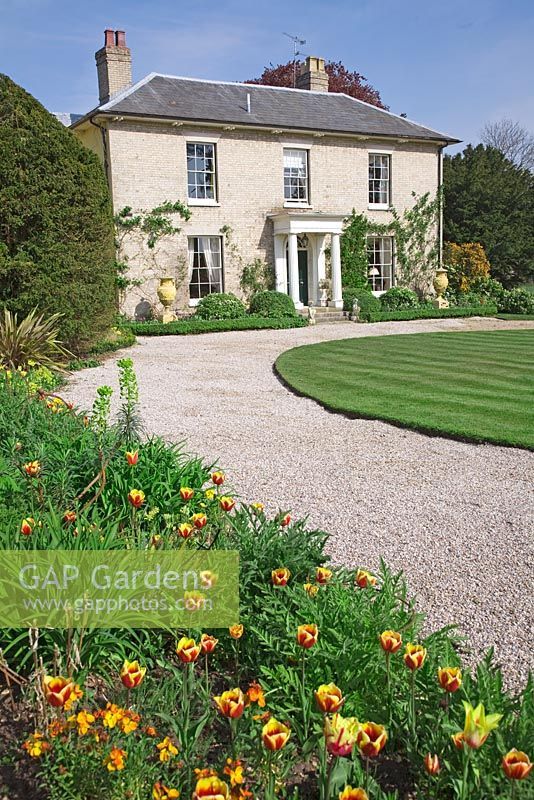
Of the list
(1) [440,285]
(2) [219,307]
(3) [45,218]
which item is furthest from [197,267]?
(3) [45,218]

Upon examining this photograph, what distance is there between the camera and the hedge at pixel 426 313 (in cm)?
2223

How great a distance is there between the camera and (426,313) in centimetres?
2316

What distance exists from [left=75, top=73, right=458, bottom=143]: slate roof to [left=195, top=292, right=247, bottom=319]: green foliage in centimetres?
540

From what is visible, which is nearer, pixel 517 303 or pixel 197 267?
pixel 197 267

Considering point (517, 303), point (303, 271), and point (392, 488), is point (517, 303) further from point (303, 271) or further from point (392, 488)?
point (392, 488)

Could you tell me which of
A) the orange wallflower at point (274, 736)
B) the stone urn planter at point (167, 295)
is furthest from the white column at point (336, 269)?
the orange wallflower at point (274, 736)

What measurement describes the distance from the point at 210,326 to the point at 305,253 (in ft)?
22.8

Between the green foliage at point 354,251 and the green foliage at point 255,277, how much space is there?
3098 millimetres

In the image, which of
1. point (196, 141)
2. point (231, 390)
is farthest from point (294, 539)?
point (196, 141)

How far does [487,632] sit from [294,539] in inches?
41.2

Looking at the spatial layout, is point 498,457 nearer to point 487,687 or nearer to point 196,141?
point 487,687

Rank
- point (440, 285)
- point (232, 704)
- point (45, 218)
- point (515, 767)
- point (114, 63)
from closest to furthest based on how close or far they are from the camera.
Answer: point (515, 767) → point (232, 704) → point (45, 218) → point (114, 63) → point (440, 285)

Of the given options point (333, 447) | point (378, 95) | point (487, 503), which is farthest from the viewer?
point (378, 95)

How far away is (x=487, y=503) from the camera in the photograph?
5.29m
